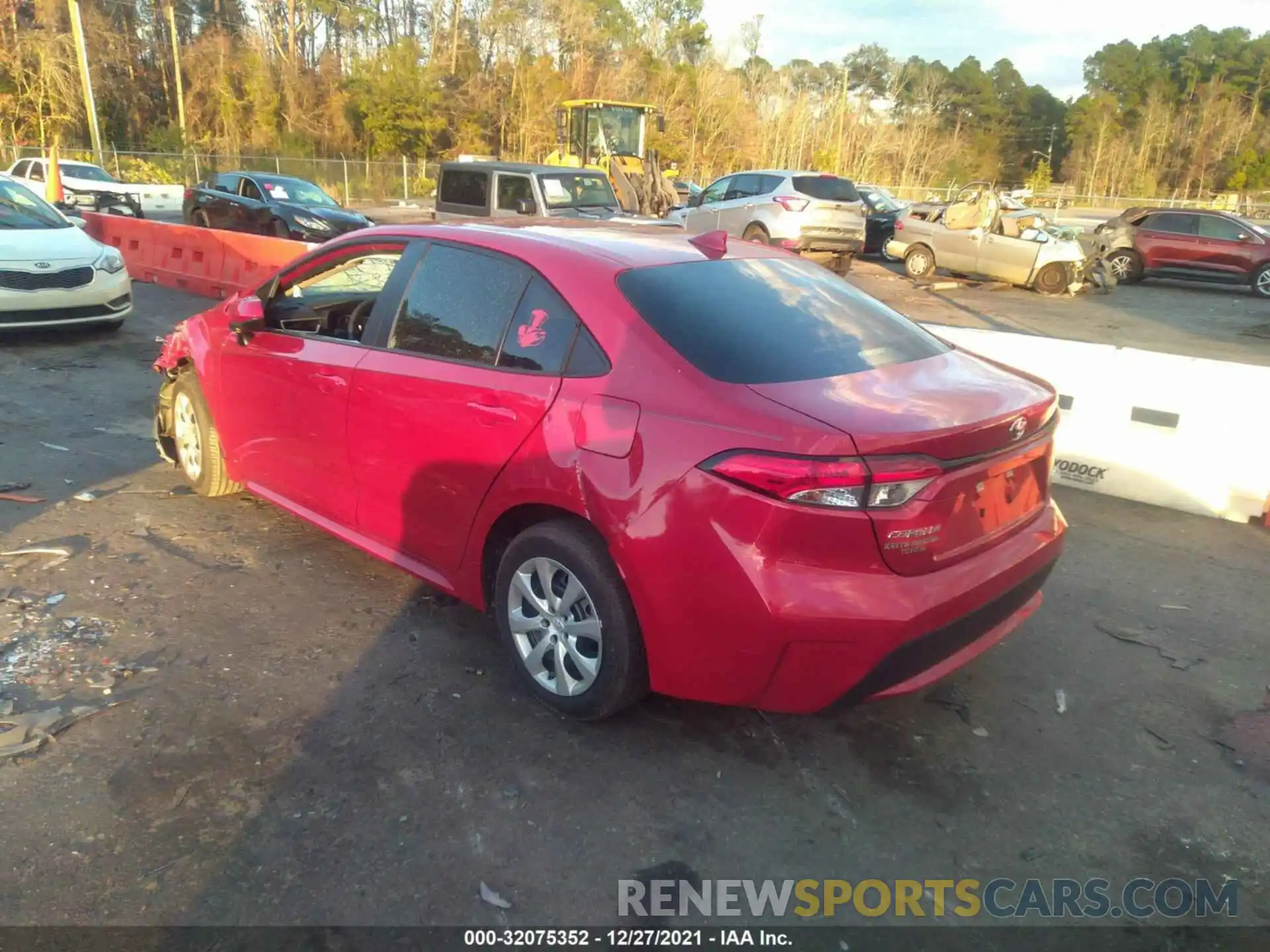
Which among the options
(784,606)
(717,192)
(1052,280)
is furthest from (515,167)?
(784,606)

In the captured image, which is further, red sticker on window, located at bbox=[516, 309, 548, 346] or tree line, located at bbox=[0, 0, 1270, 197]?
tree line, located at bbox=[0, 0, 1270, 197]

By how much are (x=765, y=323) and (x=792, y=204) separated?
1488cm

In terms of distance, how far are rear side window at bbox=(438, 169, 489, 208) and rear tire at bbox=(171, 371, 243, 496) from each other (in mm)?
9502

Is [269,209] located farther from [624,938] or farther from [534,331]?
[624,938]

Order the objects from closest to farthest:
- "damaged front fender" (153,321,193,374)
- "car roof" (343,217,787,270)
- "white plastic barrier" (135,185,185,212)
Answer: "car roof" (343,217,787,270) → "damaged front fender" (153,321,193,374) → "white plastic barrier" (135,185,185,212)

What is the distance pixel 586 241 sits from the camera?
11.8 ft

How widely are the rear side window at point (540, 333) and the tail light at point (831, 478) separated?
87cm

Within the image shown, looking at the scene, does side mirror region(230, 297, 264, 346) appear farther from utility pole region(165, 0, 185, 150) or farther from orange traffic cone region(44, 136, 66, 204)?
utility pole region(165, 0, 185, 150)

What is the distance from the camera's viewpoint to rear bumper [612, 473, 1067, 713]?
265 centimetres

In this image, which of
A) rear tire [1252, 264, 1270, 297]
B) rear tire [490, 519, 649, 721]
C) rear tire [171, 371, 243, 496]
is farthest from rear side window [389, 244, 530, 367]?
rear tire [1252, 264, 1270, 297]

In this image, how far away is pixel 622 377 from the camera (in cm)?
299

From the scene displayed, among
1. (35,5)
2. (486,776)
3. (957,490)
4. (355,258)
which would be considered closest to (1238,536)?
(957,490)

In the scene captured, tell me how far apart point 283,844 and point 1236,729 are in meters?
3.40

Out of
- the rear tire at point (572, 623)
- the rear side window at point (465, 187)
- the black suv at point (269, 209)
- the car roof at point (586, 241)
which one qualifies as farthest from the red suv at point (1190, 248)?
the rear tire at point (572, 623)
